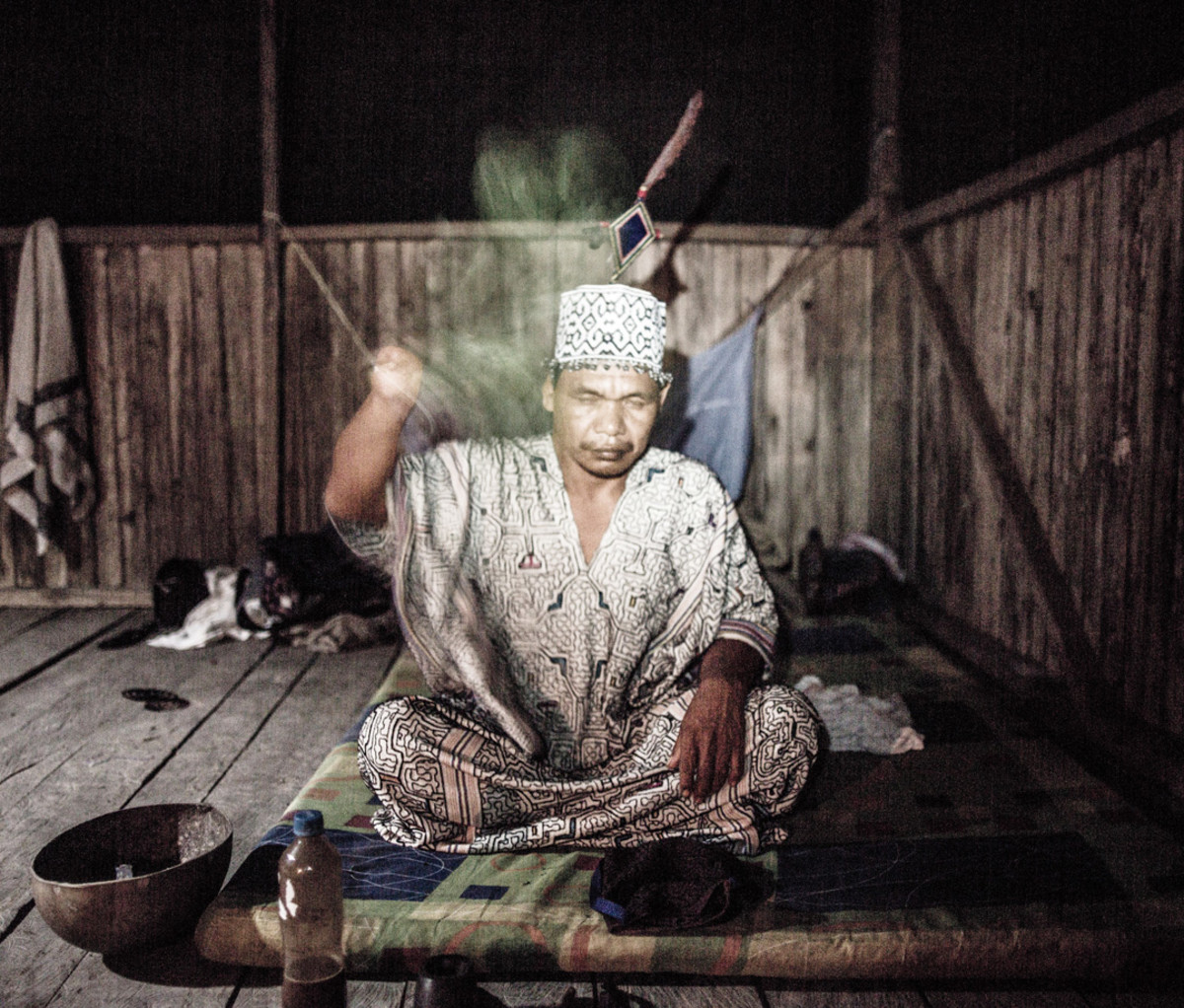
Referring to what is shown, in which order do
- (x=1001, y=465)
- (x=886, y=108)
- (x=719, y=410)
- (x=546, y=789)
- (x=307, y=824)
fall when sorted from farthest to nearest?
(x=886, y=108)
(x=719, y=410)
(x=1001, y=465)
(x=546, y=789)
(x=307, y=824)

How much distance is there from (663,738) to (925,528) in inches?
109

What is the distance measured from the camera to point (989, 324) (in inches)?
151

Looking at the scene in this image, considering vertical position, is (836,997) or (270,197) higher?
(270,197)

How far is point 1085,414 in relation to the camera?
3.16 metres

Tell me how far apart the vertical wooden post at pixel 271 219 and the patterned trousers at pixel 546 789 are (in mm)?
3109

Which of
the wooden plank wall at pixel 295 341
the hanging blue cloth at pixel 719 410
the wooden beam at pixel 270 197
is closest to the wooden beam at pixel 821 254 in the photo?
the wooden plank wall at pixel 295 341

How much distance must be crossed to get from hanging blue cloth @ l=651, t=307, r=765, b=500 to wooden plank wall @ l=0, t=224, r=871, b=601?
45 centimetres

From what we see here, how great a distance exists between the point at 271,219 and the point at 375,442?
10.9 ft

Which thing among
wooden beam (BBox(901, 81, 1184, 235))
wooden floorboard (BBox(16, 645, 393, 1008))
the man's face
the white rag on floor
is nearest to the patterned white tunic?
the man's face

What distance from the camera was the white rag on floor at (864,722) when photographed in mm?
2818

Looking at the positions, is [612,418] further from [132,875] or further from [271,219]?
[271,219]

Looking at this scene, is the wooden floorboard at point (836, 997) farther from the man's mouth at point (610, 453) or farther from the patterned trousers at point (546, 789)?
the man's mouth at point (610, 453)

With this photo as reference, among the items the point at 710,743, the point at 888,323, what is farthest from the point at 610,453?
the point at 888,323

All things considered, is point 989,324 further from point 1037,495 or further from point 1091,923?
point 1091,923
